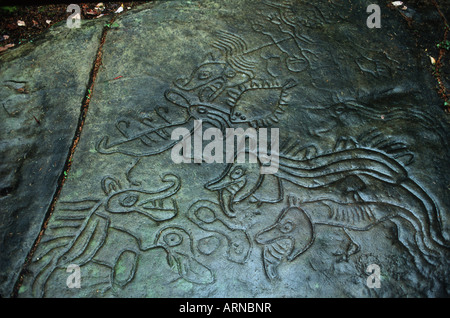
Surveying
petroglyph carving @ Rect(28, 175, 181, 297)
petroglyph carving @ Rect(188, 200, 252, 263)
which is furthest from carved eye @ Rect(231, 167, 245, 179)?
petroglyph carving @ Rect(28, 175, 181, 297)

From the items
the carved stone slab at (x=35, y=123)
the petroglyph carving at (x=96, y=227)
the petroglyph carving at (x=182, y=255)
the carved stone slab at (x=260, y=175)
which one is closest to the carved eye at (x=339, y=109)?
the carved stone slab at (x=260, y=175)

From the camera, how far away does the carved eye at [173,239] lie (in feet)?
7.36

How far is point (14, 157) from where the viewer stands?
2.60m

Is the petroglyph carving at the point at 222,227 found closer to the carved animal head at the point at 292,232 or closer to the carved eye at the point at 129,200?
the carved animal head at the point at 292,232

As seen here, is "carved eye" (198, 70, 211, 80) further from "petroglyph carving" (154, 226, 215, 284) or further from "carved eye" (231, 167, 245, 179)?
"petroglyph carving" (154, 226, 215, 284)

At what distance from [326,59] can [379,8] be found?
87cm

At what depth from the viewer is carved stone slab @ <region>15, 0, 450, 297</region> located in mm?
2148

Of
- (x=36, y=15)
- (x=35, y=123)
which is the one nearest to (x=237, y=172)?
(x=35, y=123)

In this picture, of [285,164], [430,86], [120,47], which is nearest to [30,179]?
[120,47]

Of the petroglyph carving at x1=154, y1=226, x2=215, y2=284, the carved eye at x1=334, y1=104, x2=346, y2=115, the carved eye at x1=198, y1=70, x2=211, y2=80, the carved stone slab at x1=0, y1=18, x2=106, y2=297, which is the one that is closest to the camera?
the petroglyph carving at x1=154, y1=226, x2=215, y2=284

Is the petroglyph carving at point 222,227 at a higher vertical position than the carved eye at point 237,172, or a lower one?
lower

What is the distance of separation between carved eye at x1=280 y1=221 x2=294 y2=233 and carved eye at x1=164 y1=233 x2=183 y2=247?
60cm
